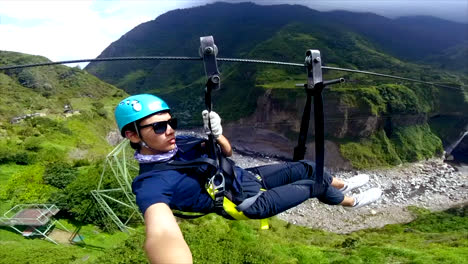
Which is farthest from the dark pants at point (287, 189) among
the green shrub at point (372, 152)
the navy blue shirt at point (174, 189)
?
the green shrub at point (372, 152)

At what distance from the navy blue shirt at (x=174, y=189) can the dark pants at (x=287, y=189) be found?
58 cm

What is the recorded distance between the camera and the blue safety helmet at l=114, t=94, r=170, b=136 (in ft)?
10.8

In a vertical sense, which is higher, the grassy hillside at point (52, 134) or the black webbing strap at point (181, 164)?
the black webbing strap at point (181, 164)

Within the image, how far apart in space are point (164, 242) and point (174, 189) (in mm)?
971

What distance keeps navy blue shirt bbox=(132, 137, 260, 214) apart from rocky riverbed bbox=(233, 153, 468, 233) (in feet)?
101

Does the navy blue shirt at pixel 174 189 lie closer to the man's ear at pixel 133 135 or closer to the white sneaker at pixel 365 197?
the man's ear at pixel 133 135

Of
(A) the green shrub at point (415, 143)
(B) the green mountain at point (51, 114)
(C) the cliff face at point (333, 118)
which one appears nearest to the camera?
(B) the green mountain at point (51, 114)

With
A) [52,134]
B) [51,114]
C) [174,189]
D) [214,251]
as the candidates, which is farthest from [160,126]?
[51,114]

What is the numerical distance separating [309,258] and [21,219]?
43.4 feet

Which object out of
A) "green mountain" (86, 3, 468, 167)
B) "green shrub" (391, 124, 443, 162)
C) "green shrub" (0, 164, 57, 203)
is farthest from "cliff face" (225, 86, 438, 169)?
"green shrub" (0, 164, 57, 203)

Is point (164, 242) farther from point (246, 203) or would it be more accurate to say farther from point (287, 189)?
point (287, 189)

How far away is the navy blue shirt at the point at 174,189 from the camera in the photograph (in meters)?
2.70

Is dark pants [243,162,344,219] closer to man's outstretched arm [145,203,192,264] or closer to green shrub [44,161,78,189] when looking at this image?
man's outstretched arm [145,203,192,264]

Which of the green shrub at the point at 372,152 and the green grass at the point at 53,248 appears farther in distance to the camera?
the green shrub at the point at 372,152
